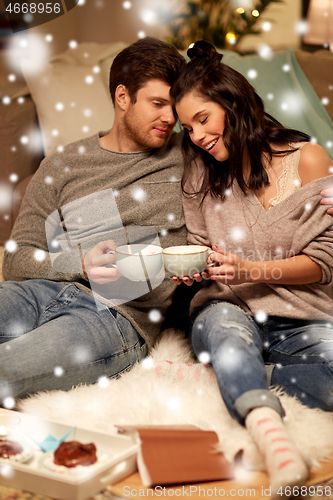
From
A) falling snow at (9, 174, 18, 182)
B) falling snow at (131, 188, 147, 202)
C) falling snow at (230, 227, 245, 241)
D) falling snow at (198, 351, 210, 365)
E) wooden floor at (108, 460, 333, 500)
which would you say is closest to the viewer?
wooden floor at (108, 460, 333, 500)

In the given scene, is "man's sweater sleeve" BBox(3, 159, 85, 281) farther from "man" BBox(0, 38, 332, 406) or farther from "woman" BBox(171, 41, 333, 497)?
"woman" BBox(171, 41, 333, 497)

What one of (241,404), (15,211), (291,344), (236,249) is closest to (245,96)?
(236,249)

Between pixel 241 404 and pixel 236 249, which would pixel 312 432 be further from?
pixel 236 249

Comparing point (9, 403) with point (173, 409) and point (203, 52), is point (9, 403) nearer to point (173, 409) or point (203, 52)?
point (173, 409)

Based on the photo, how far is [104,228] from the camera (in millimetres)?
1227

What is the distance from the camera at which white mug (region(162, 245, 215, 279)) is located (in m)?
0.94

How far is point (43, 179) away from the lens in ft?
4.26

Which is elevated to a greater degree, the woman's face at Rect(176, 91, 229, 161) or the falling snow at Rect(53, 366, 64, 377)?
the woman's face at Rect(176, 91, 229, 161)

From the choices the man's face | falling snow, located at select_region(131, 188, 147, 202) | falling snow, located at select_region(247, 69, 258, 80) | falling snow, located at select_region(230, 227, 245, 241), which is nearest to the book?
falling snow, located at select_region(230, 227, 245, 241)

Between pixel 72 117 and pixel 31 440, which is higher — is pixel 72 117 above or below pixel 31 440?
above

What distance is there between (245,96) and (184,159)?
0.87 ft

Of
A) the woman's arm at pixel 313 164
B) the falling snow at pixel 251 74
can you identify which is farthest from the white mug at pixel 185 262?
the falling snow at pixel 251 74

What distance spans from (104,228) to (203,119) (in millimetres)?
401

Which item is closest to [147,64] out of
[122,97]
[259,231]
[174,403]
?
[122,97]
